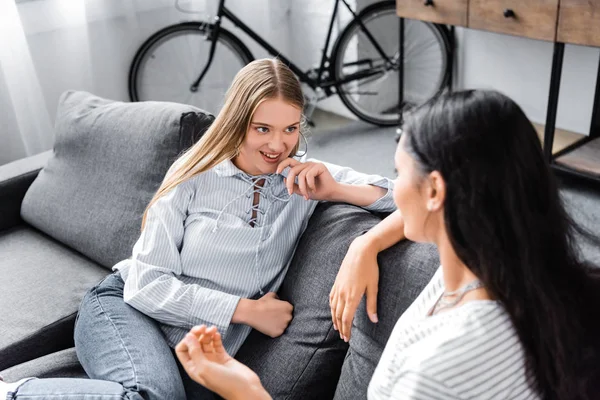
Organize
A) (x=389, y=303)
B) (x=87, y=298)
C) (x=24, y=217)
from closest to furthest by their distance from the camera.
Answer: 1. (x=389, y=303)
2. (x=87, y=298)
3. (x=24, y=217)

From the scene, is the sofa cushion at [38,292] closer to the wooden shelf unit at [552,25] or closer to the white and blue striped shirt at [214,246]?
the white and blue striped shirt at [214,246]

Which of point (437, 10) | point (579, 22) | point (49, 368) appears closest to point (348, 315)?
point (49, 368)

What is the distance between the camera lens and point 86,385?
1257 mm

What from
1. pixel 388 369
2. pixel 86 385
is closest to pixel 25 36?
pixel 86 385

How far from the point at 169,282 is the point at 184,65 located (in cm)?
219

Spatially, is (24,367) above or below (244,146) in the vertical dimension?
below

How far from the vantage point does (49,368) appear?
1494mm

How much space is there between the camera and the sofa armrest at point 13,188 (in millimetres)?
2105

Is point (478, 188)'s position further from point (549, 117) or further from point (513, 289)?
point (549, 117)

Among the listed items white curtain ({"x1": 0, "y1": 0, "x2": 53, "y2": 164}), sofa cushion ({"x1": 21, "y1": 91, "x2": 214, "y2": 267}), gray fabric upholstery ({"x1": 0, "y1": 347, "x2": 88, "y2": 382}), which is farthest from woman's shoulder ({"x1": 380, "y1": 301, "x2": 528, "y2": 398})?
white curtain ({"x1": 0, "y1": 0, "x2": 53, "y2": 164})

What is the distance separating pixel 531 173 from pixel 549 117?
2.02m

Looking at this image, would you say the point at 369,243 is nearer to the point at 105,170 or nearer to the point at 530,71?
the point at 105,170

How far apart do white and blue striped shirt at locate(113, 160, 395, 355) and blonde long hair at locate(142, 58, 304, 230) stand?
0.03m

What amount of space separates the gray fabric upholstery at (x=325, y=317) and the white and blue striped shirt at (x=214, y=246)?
1.9 inches
